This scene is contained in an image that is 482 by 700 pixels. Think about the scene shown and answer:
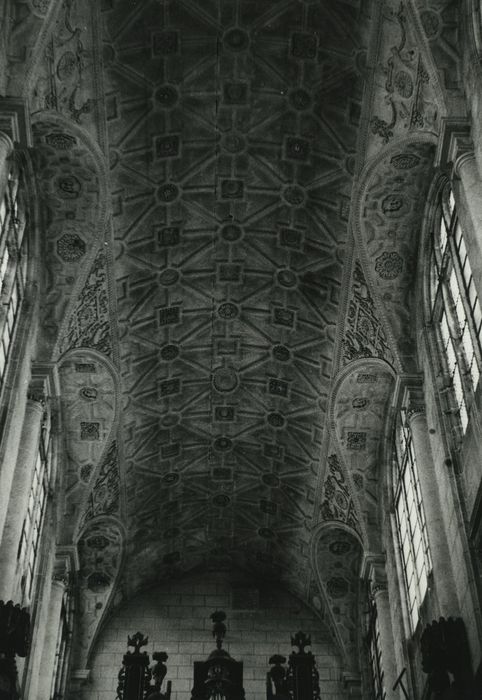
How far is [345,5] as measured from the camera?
63.0 feet

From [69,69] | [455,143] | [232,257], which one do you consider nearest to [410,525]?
[232,257]

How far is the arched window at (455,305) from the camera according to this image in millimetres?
17812

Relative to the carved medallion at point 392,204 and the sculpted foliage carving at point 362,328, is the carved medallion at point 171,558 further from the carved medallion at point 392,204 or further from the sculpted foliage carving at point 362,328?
the carved medallion at point 392,204

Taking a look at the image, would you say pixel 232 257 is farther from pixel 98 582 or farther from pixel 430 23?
pixel 98 582

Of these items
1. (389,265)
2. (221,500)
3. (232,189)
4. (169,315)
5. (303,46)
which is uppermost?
(303,46)

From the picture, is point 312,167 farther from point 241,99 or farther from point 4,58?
point 4,58

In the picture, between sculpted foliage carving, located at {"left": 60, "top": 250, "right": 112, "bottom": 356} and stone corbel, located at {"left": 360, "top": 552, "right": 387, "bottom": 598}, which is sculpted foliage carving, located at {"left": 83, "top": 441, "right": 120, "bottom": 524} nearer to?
sculpted foliage carving, located at {"left": 60, "top": 250, "right": 112, "bottom": 356}

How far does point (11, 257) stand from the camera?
64.3 ft

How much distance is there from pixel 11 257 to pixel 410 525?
31.7 feet

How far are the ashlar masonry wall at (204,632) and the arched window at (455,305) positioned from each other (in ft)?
36.7

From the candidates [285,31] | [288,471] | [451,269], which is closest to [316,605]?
[288,471]

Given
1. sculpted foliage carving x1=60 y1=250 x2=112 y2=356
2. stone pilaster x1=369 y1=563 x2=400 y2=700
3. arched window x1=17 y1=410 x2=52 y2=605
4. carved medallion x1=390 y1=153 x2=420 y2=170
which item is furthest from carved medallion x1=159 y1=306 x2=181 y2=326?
stone pilaster x1=369 y1=563 x2=400 y2=700

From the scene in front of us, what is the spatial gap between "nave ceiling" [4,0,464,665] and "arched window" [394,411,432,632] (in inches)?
59.2

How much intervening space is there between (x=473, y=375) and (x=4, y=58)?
9296 millimetres
